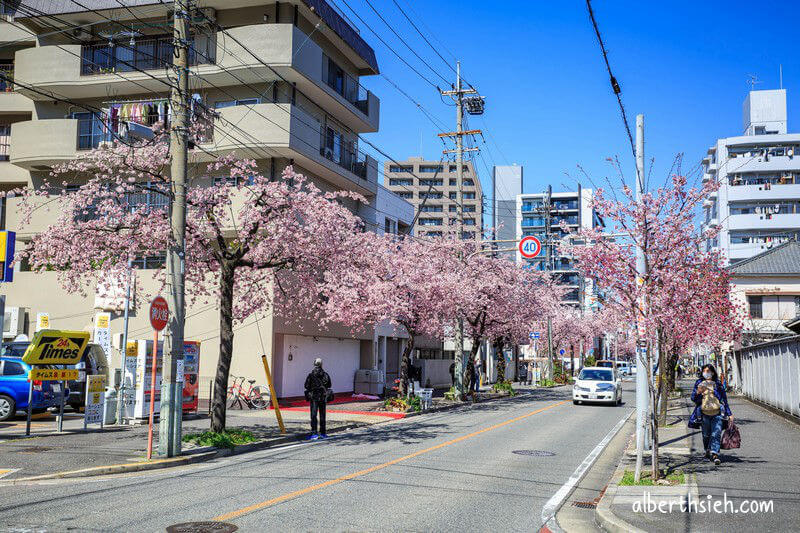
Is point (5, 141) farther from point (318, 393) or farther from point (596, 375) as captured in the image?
point (596, 375)

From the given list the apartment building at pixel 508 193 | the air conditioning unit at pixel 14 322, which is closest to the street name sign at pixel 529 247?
the air conditioning unit at pixel 14 322

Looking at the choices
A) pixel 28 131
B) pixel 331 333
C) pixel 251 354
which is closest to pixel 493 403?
pixel 331 333

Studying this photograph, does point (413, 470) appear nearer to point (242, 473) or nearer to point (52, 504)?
point (242, 473)

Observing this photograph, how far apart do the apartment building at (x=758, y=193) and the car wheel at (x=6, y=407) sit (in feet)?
205

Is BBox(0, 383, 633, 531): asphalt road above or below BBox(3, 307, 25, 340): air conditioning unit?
below

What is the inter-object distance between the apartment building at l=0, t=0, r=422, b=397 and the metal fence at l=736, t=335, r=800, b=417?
60.5 feet

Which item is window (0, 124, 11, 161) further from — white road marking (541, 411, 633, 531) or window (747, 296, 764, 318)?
window (747, 296, 764, 318)

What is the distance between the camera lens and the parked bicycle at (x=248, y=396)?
83.0ft

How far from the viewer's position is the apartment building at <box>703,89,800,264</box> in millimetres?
68000

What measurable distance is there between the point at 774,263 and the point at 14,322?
50348 millimetres

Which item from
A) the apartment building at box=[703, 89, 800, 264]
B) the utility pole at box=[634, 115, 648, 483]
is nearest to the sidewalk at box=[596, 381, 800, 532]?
the utility pole at box=[634, 115, 648, 483]

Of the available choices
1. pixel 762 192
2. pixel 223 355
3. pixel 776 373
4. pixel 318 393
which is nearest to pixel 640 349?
pixel 318 393

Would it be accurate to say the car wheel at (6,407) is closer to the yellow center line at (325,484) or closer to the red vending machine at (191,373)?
the red vending machine at (191,373)

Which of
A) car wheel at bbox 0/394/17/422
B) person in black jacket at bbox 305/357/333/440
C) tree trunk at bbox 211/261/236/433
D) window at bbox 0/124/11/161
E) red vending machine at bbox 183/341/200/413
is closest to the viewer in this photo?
tree trunk at bbox 211/261/236/433
